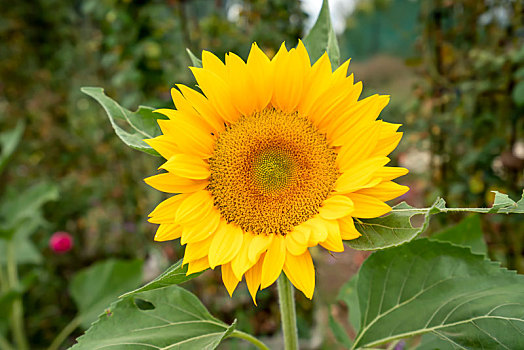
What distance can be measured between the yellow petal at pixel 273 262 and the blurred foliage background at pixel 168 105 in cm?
103

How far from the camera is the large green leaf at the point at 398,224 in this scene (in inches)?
21.5

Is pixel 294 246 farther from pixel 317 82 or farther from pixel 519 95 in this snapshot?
pixel 519 95

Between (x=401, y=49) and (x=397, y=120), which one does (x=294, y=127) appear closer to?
(x=397, y=120)

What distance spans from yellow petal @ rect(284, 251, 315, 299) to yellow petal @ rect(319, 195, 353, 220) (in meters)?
0.06

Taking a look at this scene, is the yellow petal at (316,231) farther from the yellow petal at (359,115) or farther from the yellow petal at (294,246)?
the yellow petal at (359,115)

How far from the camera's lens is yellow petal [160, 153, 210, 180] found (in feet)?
2.01

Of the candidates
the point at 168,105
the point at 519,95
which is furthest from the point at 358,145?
the point at 168,105

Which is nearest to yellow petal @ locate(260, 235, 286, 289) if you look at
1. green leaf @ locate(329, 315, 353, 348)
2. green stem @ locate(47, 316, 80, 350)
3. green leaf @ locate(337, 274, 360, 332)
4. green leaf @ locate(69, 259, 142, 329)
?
green leaf @ locate(337, 274, 360, 332)

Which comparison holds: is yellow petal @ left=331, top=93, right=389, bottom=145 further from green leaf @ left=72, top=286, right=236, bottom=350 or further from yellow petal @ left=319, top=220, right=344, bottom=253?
green leaf @ left=72, top=286, right=236, bottom=350

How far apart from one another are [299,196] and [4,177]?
2.73 meters

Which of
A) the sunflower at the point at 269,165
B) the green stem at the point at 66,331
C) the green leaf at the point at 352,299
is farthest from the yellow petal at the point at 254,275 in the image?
the green stem at the point at 66,331

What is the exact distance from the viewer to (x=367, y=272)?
80 cm

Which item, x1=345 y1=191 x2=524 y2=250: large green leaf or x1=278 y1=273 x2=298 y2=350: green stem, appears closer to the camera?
x1=345 y1=191 x2=524 y2=250: large green leaf

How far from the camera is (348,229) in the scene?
Answer: 59 cm
